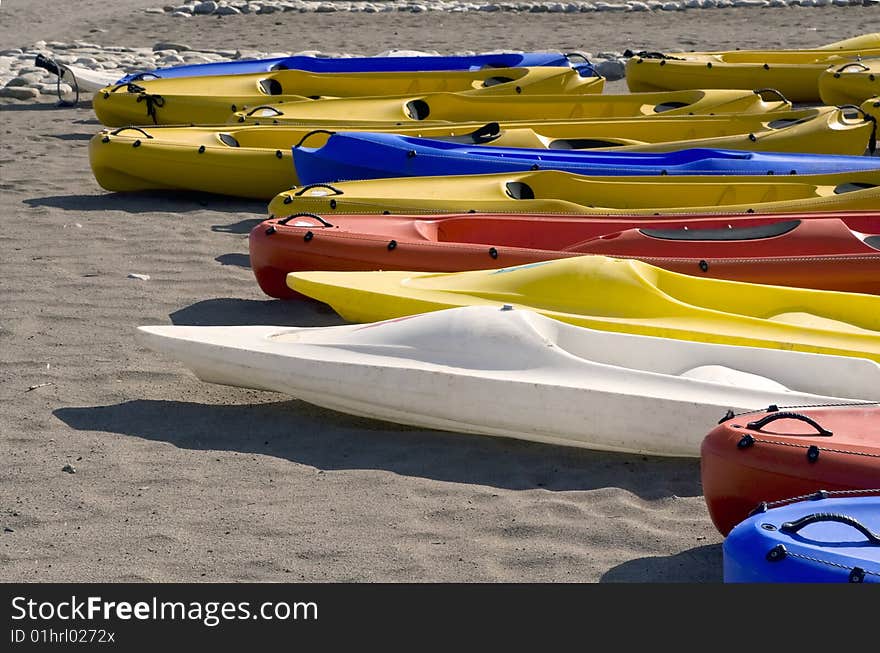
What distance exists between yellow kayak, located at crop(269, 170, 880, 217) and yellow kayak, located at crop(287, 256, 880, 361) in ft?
4.08

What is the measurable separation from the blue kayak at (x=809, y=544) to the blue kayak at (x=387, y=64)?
7.63 m

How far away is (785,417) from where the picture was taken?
3549 mm

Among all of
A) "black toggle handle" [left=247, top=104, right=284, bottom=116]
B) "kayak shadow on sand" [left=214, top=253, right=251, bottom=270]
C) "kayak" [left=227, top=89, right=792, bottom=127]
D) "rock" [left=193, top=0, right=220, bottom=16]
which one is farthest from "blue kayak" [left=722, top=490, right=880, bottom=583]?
"rock" [left=193, top=0, right=220, bottom=16]

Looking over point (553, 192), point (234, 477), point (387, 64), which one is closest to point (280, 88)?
point (387, 64)

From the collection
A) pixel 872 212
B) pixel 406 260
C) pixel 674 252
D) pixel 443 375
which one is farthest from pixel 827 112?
pixel 443 375

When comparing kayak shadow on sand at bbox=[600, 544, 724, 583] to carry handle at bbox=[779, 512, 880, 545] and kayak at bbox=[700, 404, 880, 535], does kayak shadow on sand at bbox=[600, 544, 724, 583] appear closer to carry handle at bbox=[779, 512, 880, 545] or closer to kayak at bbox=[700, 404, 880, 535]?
kayak at bbox=[700, 404, 880, 535]

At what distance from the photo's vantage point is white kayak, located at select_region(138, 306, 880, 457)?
4.11 meters

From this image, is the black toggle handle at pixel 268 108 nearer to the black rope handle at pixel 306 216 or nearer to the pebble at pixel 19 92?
the black rope handle at pixel 306 216

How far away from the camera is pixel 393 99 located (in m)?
9.23

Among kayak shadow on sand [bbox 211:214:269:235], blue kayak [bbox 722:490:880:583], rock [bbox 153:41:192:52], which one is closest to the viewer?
blue kayak [bbox 722:490:880:583]

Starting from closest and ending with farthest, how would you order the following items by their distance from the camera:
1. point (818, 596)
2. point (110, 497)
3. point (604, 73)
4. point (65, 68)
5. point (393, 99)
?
point (818, 596)
point (110, 497)
point (393, 99)
point (65, 68)
point (604, 73)

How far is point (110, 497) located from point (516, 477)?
1.21m

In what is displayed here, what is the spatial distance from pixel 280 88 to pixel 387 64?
97 cm

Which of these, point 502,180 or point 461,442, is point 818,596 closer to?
point 461,442
